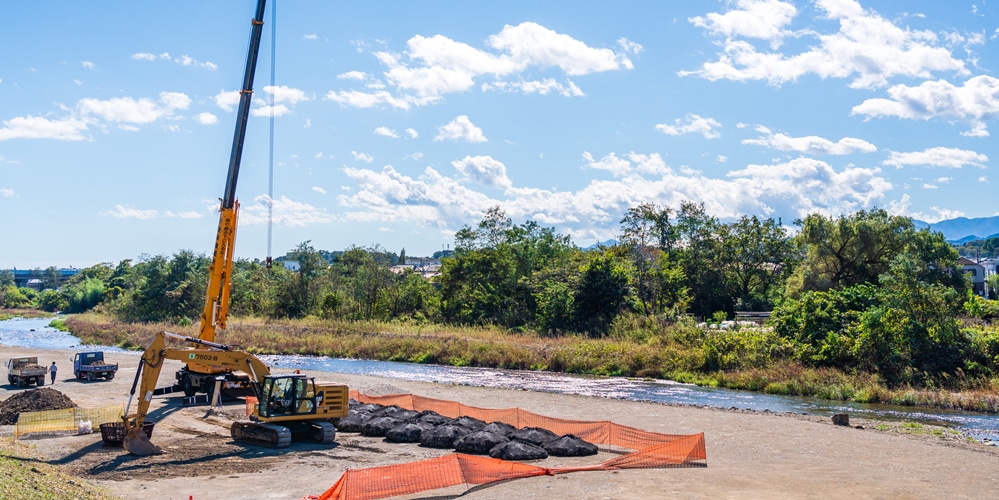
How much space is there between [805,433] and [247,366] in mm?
18110

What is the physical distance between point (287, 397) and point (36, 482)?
27.9 feet

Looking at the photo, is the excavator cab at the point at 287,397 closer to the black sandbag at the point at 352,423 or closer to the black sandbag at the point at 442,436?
the black sandbag at the point at 352,423

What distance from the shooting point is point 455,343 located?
5634 centimetres

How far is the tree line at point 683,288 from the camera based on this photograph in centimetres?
3853

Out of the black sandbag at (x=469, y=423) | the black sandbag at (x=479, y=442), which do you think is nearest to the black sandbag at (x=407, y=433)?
the black sandbag at (x=469, y=423)

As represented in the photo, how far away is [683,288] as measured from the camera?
67250 mm

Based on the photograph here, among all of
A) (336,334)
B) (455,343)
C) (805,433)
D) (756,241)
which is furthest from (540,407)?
(756,241)

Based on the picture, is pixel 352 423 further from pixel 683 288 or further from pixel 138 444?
pixel 683 288

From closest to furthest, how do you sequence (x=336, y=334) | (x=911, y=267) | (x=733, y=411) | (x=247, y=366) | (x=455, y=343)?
(x=247, y=366) < (x=733, y=411) < (x=911, y=267) < (x=455, y=343) < (x=336, y=334)

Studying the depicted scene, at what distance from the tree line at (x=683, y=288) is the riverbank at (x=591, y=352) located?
1946 mm

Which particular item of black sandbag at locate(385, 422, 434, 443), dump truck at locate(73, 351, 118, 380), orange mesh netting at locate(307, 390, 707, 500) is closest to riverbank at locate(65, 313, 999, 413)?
orange mesh netting at locate(307, 390, 707, 500)

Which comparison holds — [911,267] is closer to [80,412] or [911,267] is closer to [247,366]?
[247,366]

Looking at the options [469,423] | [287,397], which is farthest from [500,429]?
[287,397]

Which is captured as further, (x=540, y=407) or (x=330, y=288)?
(x=330, y=288)
